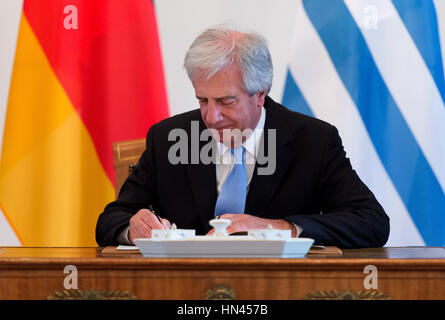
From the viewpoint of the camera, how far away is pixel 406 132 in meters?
3.51

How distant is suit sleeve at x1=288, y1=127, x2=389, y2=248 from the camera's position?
2.18 m

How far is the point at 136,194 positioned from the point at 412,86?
1.61 metres

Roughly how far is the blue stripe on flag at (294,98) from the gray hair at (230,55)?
3.63 feet

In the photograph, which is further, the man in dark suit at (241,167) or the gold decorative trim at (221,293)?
the man in dark suit at (241,167)

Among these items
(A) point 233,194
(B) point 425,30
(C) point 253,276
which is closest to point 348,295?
(C) point 253,276

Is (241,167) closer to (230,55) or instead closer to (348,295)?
(230,55)

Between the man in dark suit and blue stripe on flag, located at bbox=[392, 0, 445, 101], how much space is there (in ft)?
3.57

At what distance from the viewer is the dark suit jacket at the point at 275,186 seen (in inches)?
96.6

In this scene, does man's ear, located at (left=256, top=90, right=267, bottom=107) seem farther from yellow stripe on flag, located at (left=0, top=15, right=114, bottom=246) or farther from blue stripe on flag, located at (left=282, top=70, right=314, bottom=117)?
yellow stripe on flag, located at (left=0, top=15, right=114, bottom=246)

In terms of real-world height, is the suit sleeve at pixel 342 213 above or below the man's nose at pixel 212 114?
below

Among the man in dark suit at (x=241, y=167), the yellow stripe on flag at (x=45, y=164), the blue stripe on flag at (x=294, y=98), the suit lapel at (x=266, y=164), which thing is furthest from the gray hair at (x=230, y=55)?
the yellow stripe on flag at (x=45, y=164)

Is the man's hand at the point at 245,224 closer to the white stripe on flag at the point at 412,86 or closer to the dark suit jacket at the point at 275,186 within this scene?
the dark suit jacket at the point at 275,186
